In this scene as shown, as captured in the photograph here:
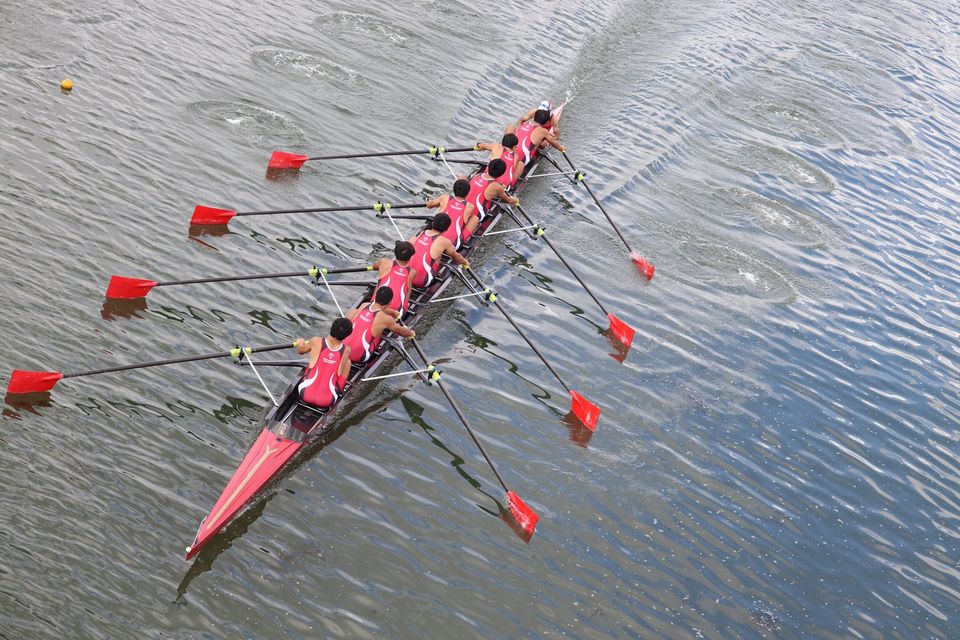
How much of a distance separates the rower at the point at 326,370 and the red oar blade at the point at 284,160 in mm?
7424

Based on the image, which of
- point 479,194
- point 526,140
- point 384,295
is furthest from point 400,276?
point 526,140

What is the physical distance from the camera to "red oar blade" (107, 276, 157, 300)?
598 inches

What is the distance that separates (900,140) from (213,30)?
71.5 ft

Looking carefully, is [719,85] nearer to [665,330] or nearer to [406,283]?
[665,330]

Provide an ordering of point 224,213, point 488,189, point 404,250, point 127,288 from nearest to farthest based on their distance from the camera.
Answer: point 127,288 < point 404,250 < point 224,213 < point 488,189

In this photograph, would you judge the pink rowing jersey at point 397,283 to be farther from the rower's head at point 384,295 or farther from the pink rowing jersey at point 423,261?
the pink rowing jersey at point 423,261

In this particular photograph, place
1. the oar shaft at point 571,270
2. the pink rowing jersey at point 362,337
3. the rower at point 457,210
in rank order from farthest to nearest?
the rower at point 457,210 → the oar shaft at point 571,270 → the pink rowing jersey at point 362,337

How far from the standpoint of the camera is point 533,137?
23.3m

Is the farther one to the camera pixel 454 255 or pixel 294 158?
pixel 294 158

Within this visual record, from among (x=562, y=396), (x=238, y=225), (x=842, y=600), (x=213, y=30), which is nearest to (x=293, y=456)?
(x=562, y=396)

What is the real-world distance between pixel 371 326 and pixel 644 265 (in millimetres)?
8091

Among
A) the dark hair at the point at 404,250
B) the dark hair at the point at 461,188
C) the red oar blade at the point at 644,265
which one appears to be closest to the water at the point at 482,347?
the red oar blade at the point at 644,265

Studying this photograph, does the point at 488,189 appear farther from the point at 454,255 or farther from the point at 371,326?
the point at 371,326

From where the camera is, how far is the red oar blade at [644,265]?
20.9 m
